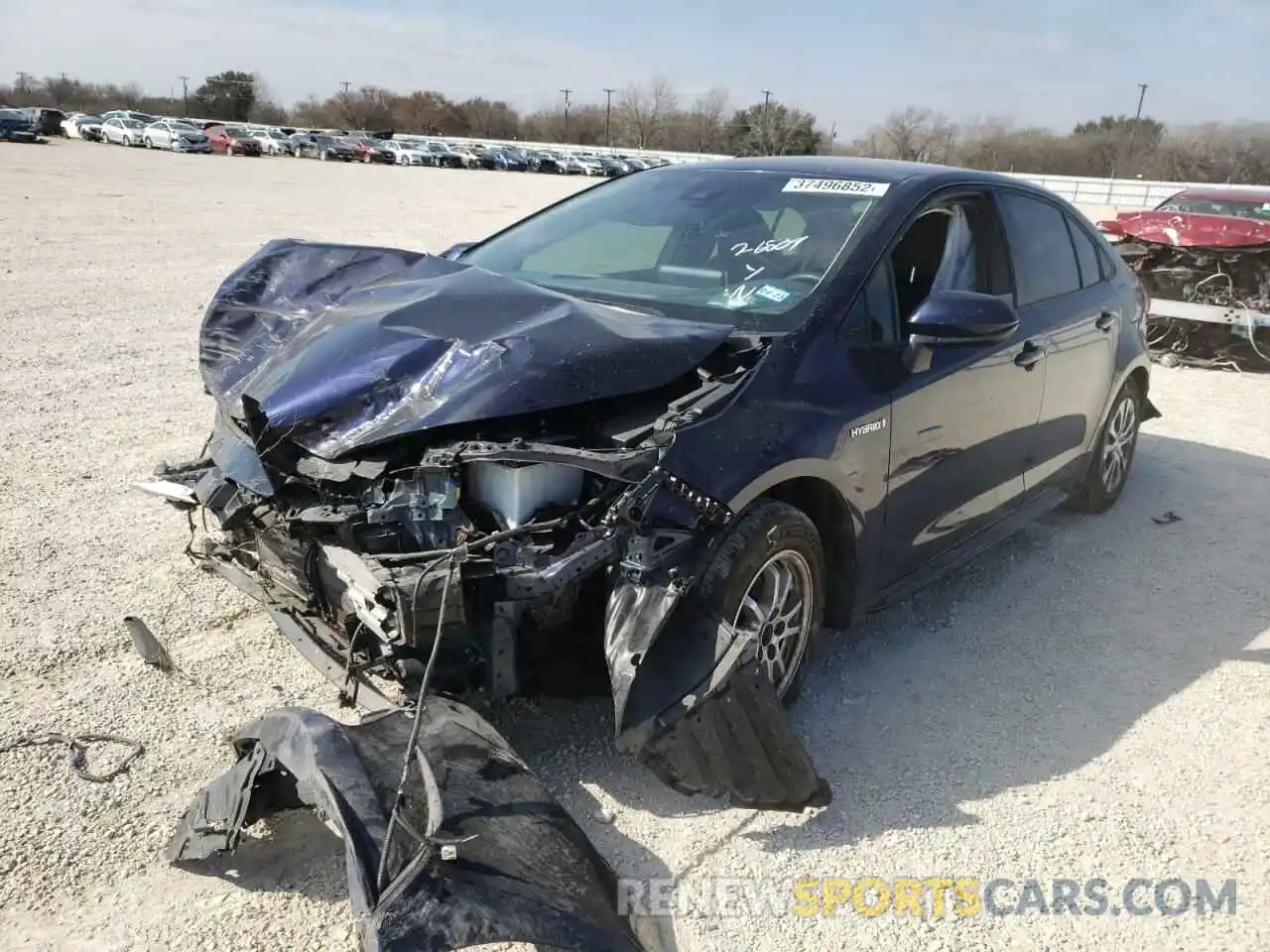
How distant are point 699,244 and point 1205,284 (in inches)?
325

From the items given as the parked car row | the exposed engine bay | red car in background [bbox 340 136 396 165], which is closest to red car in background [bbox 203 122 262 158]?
the parked car row

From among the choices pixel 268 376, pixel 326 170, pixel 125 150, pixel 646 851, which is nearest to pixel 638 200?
pixel 268 376

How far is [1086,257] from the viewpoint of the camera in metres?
5.17

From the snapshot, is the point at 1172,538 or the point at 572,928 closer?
the point at 572,928

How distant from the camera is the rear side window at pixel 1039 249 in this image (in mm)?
A: 4473

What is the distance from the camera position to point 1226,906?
2.78 meters

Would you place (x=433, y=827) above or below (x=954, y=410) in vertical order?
below

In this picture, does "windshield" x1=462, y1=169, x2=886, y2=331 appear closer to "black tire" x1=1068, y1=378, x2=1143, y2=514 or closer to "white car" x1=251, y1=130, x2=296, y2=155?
"black tire" x1=1068, y1=378, x2=1143, y2=514

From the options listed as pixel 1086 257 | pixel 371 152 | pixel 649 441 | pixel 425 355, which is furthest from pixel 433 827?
pixel 371 152

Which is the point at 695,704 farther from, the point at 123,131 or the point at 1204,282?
the point at 123,131

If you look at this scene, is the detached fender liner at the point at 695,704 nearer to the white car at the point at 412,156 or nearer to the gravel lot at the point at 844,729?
the gravel lot at the point at 844,729

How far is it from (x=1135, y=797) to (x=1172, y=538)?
8.90 ft

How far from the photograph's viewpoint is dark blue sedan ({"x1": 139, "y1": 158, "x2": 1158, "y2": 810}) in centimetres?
272

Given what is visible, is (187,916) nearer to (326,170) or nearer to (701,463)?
(701,463)
